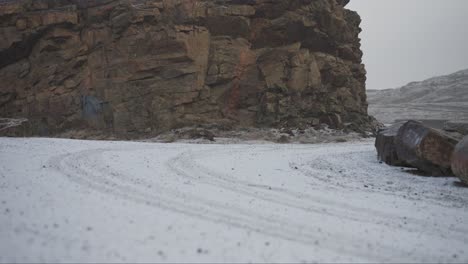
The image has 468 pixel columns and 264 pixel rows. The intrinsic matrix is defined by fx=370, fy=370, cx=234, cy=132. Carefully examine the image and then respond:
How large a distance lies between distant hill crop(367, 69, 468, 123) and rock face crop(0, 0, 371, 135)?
96.9ft

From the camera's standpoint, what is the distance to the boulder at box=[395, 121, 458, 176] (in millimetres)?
12594

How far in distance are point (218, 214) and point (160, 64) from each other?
881 inches

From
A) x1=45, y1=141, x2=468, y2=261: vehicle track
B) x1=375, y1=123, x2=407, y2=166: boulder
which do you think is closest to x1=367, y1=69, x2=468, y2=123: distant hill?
x1=375, y1=123, x2=407, y2=166: boulder

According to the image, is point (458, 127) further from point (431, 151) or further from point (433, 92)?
point (433, 92)

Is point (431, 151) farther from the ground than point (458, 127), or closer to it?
closer to it

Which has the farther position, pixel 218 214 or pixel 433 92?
pixel 433 92

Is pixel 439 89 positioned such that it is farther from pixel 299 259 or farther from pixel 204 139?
pixel 299 259

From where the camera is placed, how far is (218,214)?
7.21m

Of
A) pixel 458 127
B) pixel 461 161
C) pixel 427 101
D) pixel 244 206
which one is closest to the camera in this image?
pixel 244 206

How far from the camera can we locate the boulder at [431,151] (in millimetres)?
12594

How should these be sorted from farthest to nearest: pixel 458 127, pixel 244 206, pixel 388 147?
pixel 388 147
pixel 458 127
pixel 244 206

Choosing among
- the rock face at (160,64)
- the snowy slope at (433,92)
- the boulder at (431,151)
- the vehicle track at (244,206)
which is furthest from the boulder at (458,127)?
the snowy slope at (433,92)

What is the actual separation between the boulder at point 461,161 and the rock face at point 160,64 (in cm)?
1861

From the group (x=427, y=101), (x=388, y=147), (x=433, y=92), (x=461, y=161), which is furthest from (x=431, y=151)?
(x=433, y=92)
